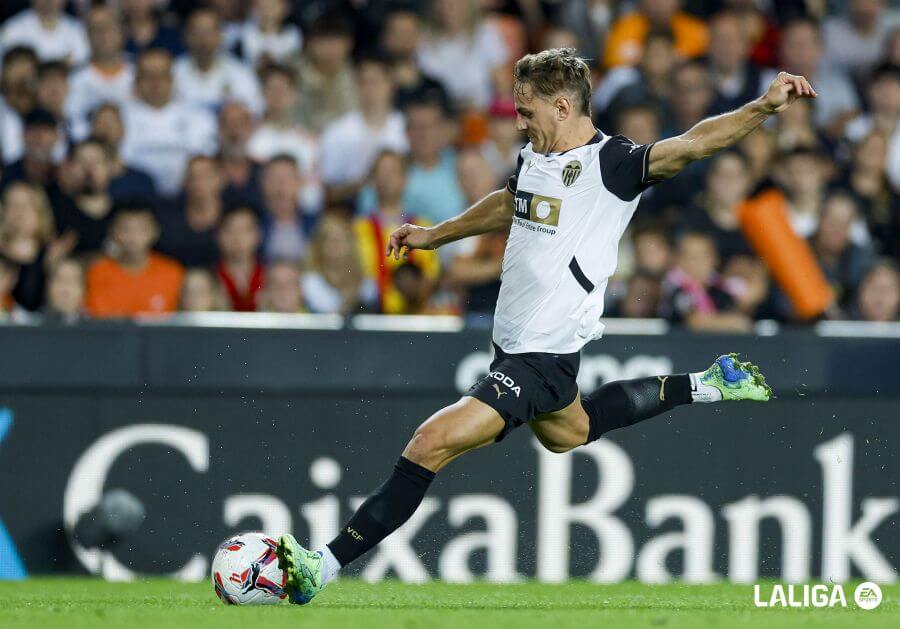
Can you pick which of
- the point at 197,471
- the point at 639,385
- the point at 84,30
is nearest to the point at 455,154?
the point at 84,30

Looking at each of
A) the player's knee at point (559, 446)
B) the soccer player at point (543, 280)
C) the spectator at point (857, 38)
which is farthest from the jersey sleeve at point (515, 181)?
the spectator at point (857, 38)

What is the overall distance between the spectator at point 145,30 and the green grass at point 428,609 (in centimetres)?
488

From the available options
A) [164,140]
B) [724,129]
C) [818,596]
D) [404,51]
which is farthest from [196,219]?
[724,129]

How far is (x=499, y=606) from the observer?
6930 mm

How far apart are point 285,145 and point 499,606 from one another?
548 centimetres

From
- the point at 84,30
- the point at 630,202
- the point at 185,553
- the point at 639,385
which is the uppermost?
the point at 84,30

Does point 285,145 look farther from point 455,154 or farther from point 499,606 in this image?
point 499,606

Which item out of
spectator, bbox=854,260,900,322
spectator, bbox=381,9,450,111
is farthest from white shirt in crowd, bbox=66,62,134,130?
spectator, bbox=854,260,900,322

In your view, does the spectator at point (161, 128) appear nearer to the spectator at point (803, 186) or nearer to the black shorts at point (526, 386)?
the spectator at point (803, 186)

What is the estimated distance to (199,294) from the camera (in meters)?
9.86

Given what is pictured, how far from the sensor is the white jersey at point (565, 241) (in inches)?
263

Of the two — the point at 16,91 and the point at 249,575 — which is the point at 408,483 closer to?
the point at 249,575

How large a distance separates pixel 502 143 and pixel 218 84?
218 centimetres

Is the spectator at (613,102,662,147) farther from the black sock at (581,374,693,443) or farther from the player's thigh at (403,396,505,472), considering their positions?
the player's thigh at (403,396,505,472)
